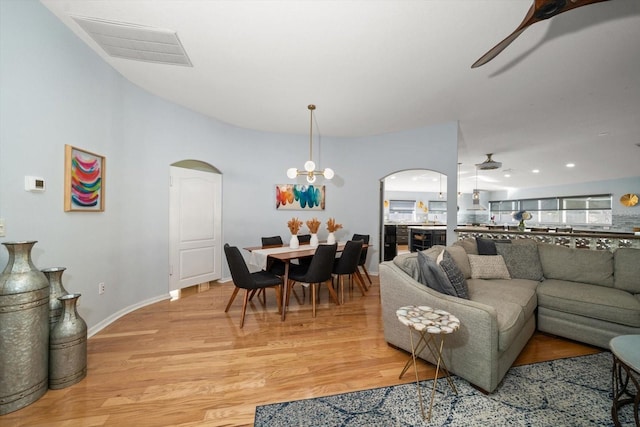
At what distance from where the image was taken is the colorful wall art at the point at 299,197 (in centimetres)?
498

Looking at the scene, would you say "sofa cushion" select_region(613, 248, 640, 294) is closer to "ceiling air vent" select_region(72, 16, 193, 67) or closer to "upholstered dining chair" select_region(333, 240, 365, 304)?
"upholstered dining chair" select_region(333, 240, 365, 304)

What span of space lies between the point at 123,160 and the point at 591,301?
5.11 m

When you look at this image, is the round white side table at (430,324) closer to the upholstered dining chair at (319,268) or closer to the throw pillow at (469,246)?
the upholstered dining chair at (319,268)

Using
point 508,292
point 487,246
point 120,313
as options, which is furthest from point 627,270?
point 120,313

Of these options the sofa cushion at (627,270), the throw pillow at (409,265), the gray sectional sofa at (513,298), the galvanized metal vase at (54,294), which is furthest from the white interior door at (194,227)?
the sofa cushion at (627,270)

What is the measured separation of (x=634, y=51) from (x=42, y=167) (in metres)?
5.30

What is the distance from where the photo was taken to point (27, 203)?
1.92 metres

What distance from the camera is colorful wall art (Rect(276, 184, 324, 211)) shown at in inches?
196

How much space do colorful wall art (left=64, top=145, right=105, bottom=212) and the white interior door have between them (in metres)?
1.07

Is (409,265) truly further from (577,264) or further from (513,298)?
(577,264)

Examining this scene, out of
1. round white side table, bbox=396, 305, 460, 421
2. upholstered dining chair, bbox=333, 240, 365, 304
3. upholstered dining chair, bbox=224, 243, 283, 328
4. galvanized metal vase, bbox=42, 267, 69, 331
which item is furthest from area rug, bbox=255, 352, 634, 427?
upholstered dining chair, bbox=333, 240, 365, 304

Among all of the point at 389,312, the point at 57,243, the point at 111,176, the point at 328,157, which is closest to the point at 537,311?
the point at 389,312

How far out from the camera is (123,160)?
3.06 metres

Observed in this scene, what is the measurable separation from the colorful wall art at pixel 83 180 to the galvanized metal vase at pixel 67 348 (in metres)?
0.96
